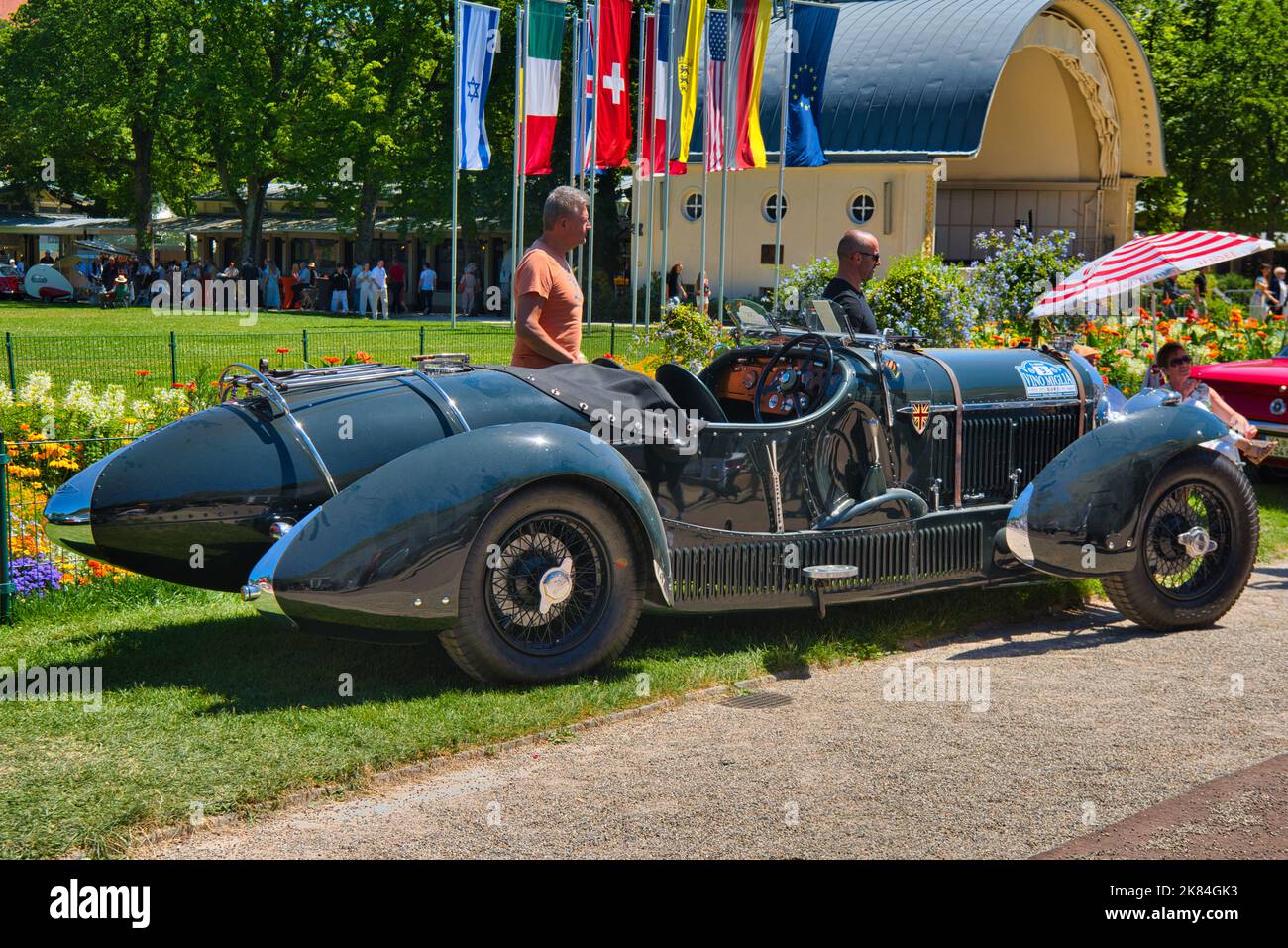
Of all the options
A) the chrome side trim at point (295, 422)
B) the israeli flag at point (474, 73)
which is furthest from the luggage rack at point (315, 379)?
the israeli flag at point (474, 73)

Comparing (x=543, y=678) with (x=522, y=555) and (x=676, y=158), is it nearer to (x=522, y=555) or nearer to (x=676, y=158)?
(x=522, y=555)

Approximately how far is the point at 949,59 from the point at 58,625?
Result: 98.5ft

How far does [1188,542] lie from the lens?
755 centimetres

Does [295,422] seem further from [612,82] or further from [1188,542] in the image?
[612,82]

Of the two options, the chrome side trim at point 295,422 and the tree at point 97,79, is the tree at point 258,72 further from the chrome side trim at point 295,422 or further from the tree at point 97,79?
the chrome side trim at point 295,422

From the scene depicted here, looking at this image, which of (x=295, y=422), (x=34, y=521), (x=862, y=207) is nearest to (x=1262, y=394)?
(x=295, y=422)

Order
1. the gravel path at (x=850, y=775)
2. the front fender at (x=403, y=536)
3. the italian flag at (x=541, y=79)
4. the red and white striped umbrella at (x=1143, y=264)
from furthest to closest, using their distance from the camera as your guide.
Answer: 1. the italian flag at (x=541, y=79)
2. the red and white striped umbrella at (x=1143, y=264)
3. the front fender at (x=403, y=536)
4. the gravel path at (x=850, y=775)

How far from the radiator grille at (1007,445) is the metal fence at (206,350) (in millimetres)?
9802

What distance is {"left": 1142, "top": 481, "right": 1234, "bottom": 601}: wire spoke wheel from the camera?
7570mm

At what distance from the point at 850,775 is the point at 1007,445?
3.33 m

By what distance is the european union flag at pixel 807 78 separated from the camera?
2369cm

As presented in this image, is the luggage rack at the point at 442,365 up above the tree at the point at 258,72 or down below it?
below
